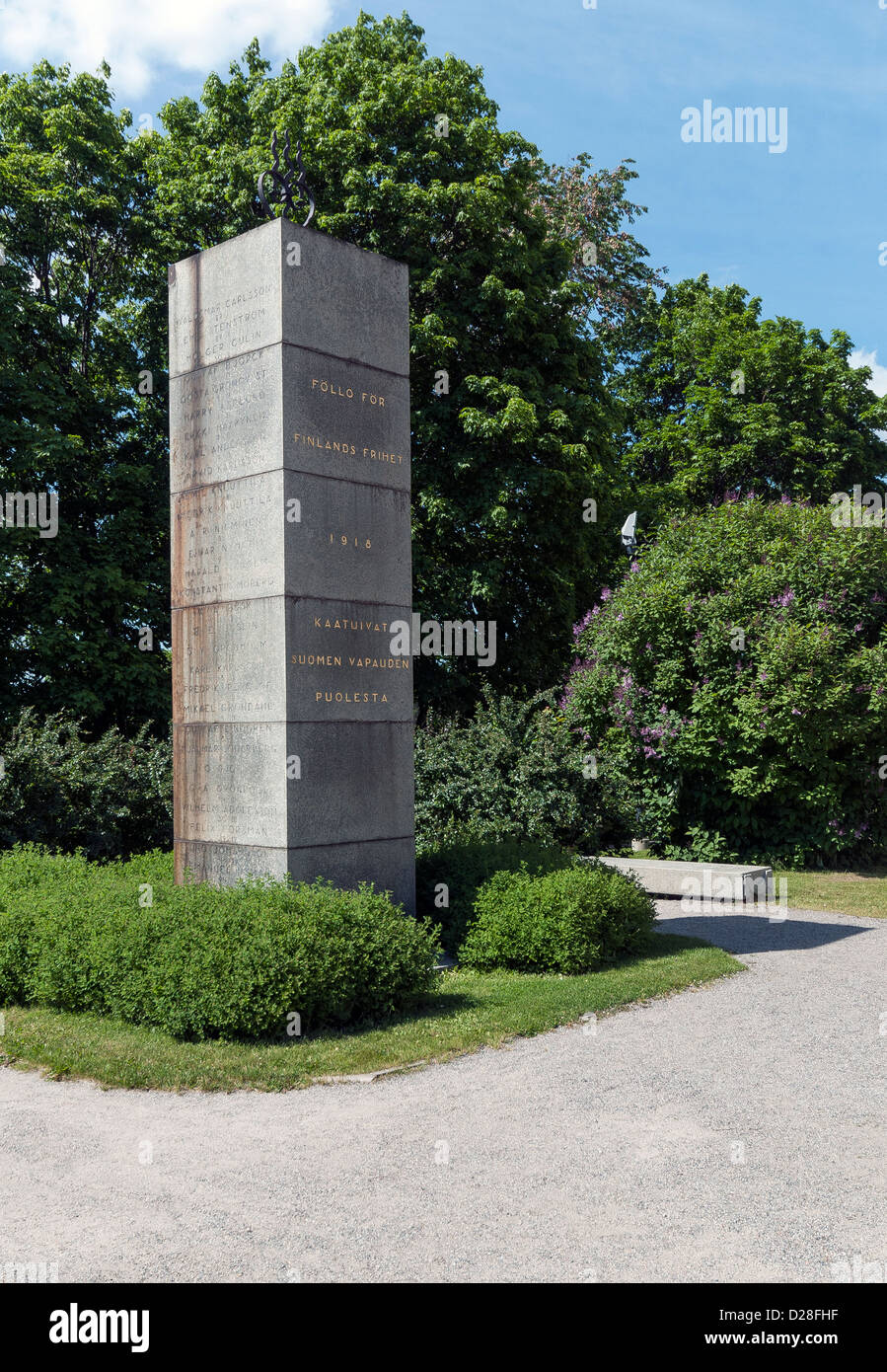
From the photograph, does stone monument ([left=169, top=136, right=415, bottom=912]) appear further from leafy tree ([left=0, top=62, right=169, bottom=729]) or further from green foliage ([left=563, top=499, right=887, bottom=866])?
leafy tree ([left=0, top=62, right=169, bottom=729])

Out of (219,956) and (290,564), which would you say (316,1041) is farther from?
(290,564)

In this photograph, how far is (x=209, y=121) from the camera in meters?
24.1

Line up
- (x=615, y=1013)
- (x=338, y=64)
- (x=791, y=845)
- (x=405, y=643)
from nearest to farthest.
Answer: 1. (x=615, y=1013)
2. (x=405, y=643)
3. (x=791, y=845)
4. (x=338, y=64)

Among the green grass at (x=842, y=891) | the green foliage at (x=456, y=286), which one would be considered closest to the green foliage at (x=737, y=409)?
the green foliage at (x=456, y=286)

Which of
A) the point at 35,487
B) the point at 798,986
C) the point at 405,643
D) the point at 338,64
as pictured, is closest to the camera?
the point at 798,986

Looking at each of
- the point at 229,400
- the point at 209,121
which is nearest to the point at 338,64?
the point at 209,121

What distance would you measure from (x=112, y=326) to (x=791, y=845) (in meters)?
17.4

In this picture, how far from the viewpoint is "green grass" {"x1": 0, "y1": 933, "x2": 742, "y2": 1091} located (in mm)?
7070

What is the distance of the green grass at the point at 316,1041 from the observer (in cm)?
707

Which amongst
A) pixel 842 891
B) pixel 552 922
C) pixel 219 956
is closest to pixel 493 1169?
pixel 219 956

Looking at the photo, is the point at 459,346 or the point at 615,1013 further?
the point at 459,346

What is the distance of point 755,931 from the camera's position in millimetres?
13156

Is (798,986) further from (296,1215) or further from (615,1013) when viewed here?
(296,1215)

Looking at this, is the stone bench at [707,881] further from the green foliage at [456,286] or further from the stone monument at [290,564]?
the green foliage at [456,286]
